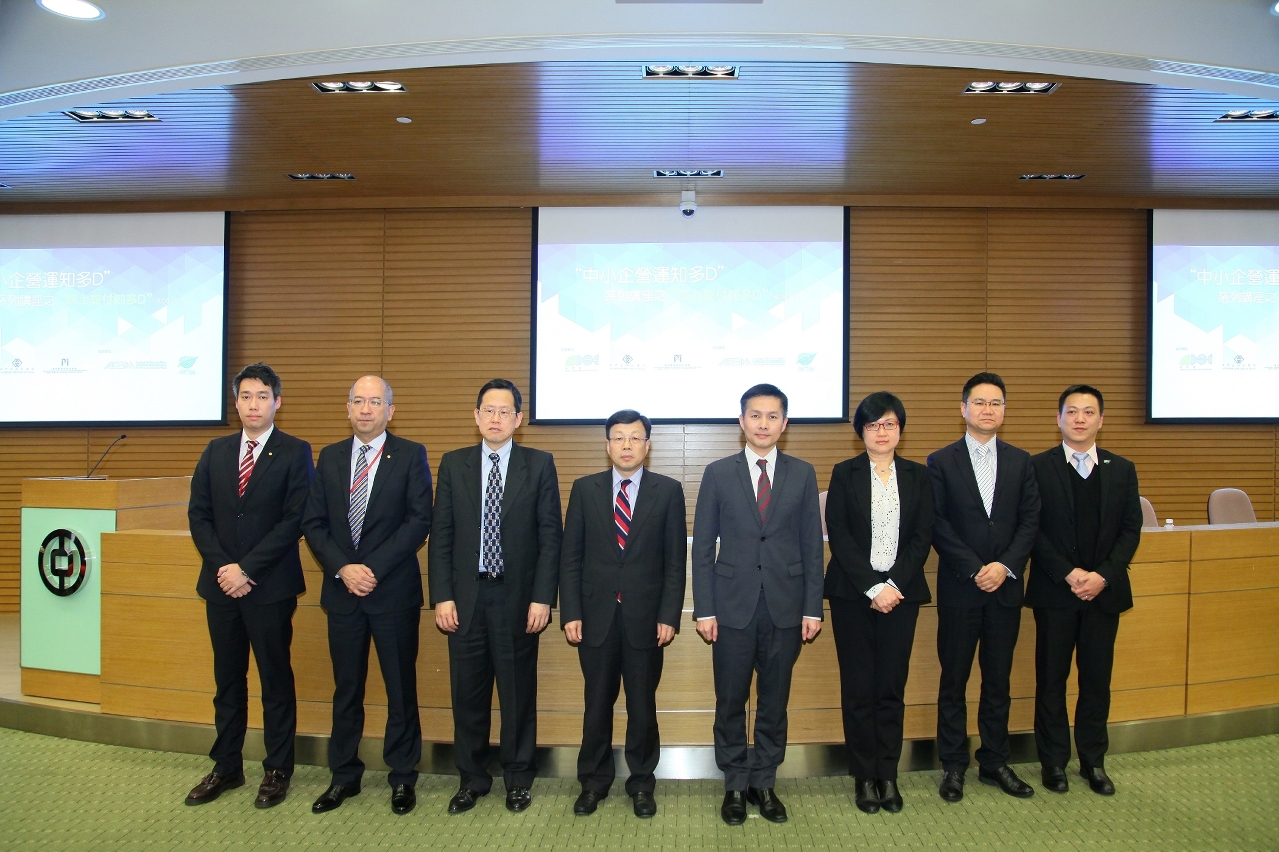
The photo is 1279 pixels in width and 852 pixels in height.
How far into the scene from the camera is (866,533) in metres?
3.07

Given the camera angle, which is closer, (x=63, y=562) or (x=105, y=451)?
(x=63, y=562)

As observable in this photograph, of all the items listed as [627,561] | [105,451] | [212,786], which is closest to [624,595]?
[627,561]

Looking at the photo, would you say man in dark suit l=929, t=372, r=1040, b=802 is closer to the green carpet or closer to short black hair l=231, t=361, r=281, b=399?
the green carpet

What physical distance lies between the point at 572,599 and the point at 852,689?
1.18 metres

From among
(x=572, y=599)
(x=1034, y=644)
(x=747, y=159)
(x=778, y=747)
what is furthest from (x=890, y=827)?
(x=747, y=159)

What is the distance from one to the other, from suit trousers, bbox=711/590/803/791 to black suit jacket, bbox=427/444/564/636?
771mm

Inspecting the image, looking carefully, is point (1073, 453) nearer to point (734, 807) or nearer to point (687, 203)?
point (734, 807)

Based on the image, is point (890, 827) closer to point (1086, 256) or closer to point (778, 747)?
point (778, 747)

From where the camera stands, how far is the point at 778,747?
117 inches

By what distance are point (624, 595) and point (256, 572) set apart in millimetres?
1504

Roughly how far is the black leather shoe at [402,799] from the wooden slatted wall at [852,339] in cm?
331

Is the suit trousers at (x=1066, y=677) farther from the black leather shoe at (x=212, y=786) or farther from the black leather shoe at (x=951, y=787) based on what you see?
the black leather shoe at (x=212, y=786)

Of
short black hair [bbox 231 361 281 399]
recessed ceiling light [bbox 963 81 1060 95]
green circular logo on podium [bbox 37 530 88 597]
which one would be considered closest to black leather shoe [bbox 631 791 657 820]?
short black hair [bbox 231 361 281 399]

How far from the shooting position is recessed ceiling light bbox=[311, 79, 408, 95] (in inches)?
164
